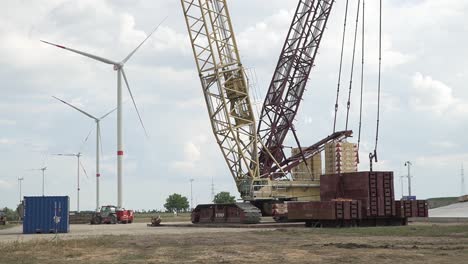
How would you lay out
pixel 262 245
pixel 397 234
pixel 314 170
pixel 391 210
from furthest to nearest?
pixel 314 170 → pixel 391 210 → pixel 397 234 → pixel 262 245

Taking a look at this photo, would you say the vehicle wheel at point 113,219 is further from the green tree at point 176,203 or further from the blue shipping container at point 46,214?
the green tree at point 176,203

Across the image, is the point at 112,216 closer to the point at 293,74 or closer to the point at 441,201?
the point at 293,74

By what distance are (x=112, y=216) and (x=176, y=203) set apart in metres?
130

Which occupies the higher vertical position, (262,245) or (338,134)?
(338,134)

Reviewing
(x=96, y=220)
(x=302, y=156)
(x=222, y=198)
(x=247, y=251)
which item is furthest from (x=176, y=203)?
(x=247, y=251)

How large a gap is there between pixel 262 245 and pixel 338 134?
2862 centimetres

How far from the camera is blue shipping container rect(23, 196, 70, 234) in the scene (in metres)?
42.6

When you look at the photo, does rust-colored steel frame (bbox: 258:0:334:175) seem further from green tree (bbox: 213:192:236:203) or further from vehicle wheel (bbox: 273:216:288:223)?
green tree (bbox: 213:192:236:203)

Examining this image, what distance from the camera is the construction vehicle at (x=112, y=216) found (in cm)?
6462

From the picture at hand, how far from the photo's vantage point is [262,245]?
24953mm

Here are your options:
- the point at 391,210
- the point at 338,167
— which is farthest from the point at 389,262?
the point at 338,167

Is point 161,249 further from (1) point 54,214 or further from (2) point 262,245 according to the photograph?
(1) point 54,214

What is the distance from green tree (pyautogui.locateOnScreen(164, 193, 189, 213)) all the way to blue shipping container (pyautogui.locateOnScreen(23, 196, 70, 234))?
151247 millimetres

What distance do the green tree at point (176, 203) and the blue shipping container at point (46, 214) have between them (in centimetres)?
15125
